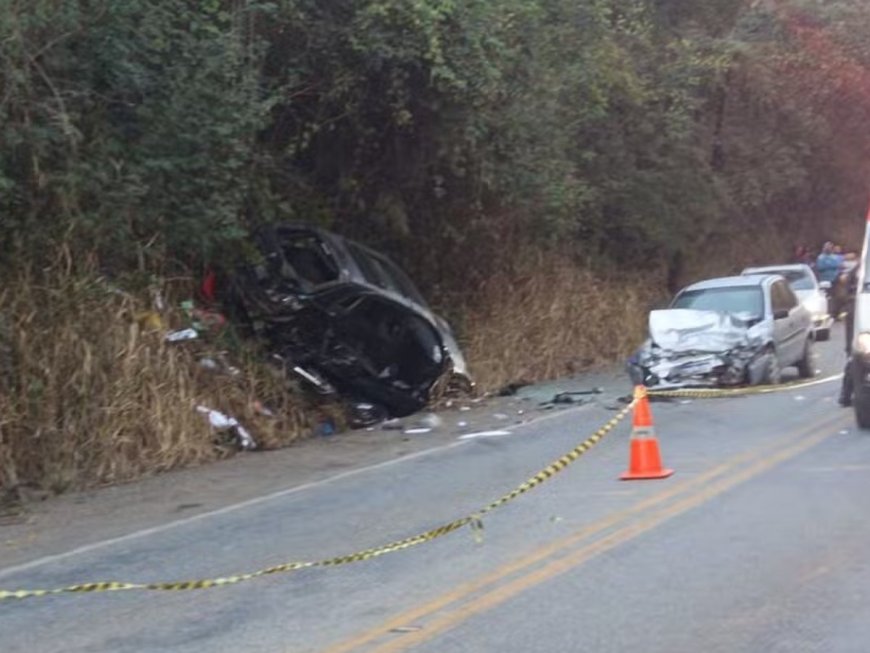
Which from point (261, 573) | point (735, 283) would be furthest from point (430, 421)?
point (261, 573)

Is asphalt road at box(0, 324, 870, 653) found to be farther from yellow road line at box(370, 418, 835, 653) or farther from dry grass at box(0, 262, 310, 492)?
dry grass at box(0, 262, 310, 492)

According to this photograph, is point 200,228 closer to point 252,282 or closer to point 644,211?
point 252,282

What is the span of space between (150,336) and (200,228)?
1.29 meters

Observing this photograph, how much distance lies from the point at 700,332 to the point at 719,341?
0.29 metres

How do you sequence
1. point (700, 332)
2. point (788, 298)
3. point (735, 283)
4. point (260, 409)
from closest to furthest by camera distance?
point (260, 409), point (700, 332), point (735, 283), point (788, 298)

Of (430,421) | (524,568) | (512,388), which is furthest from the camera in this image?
(512,388)

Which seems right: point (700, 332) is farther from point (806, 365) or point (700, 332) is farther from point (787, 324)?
point (806, 365)

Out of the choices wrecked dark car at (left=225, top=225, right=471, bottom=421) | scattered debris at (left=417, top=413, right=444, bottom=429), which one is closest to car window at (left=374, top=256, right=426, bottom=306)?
wrecked dark car at (left=225, top=225, right=471, bottom=421)

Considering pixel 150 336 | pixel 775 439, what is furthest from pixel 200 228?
pixel 775 439

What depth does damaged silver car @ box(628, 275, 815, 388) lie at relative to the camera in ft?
65.1

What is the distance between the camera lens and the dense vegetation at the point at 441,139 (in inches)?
622

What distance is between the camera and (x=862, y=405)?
47.9ft

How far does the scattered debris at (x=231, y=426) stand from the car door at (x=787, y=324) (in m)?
7.36

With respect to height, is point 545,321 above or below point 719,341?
below
